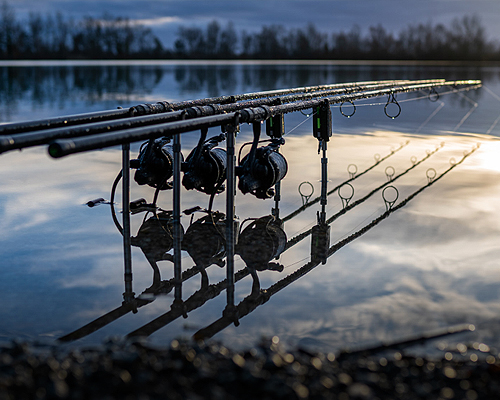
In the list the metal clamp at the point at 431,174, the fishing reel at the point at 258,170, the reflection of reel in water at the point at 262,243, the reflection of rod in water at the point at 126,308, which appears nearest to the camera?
the reflection of rod in water at the point at 126,308

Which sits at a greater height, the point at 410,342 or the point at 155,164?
the point at 155,164

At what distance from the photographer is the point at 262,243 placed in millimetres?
6395

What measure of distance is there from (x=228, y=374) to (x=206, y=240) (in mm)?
3267

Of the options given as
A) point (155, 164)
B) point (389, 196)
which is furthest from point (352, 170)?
point (155, 164)

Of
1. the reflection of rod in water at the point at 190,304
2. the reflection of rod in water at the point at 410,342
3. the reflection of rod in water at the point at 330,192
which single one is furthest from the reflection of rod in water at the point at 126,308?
the reflection of rod in water at the point at 330,192

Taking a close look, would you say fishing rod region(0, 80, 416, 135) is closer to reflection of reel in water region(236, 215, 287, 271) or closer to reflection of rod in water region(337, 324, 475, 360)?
reflection of reel in water region(236, 215, 287, 271)

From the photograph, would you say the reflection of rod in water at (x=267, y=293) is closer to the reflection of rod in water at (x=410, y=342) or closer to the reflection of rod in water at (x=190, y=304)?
the reflection of rod in water at (x=190, y=304)

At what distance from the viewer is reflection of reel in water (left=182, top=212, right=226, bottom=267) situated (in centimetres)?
593

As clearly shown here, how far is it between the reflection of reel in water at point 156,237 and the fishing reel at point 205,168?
1.70ft

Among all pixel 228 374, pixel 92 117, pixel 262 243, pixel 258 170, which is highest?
pixel 92 117

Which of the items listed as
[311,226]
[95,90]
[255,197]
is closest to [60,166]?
[255,197]

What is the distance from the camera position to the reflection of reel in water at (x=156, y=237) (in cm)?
610

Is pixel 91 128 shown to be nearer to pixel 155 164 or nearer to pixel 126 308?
pixel 126 308

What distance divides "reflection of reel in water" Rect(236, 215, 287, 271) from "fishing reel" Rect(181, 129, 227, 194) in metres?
0.76
